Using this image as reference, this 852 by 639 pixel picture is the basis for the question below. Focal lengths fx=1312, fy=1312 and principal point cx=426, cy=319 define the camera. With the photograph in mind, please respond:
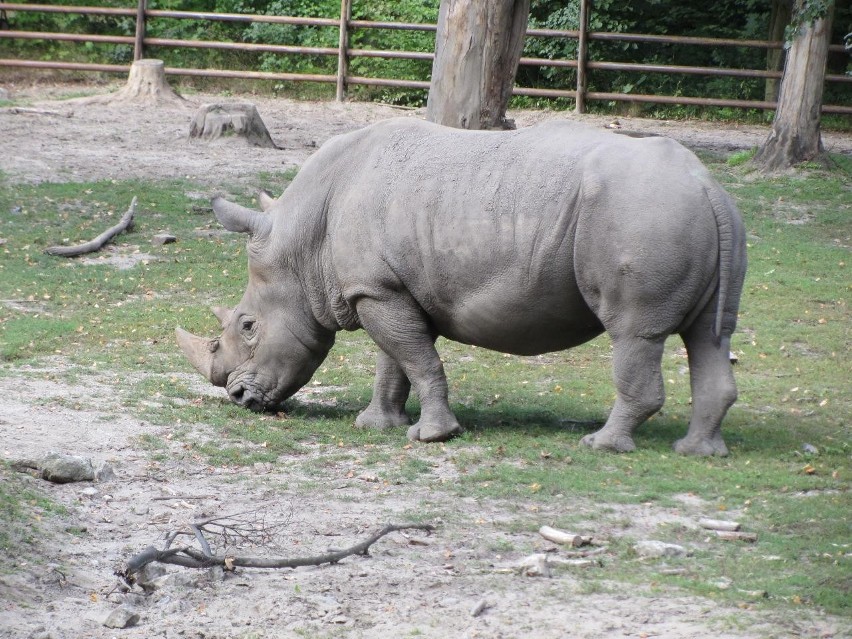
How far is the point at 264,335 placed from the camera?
869 cm

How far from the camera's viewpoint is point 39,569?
5.68 metres

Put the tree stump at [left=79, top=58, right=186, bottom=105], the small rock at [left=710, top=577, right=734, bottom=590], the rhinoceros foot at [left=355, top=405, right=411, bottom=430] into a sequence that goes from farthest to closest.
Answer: the tree stump at [left=79, top=58, right=186, bottom=105], the rhinoceros foot at [left=355, top=405, right=411, bottom=430], the small rock at [left=710, top=577, right=734, bottom=590]

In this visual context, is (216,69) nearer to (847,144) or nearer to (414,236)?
(847,144)

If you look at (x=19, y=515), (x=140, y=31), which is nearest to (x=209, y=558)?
(x=19, y=515)

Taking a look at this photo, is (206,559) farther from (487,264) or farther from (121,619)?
(487,264)

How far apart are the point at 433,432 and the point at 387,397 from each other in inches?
23.4

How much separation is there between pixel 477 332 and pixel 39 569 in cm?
326

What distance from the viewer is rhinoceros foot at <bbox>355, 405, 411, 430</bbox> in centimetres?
860

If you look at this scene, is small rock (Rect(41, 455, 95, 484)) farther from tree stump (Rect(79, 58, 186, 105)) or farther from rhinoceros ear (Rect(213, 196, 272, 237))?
tree stump (Rect(79, 58, 186, 105))

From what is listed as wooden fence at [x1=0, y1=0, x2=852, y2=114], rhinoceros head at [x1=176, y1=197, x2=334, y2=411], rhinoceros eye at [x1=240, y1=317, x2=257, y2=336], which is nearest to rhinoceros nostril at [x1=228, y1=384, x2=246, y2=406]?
rhinoceros head at [x1=176, y1=197, x2=334, y2=411]

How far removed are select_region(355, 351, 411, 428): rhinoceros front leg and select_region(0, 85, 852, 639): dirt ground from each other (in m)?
0.81

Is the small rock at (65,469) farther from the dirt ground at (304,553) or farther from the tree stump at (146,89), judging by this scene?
the tree stump at (146,89)

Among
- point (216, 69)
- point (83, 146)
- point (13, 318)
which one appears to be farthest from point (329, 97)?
point (13, 318)

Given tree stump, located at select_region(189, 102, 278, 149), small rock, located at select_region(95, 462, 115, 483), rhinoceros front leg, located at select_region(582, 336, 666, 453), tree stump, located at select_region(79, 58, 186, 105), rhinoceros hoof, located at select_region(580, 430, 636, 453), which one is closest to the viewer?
small rock, located at select_region(95, 462, 115, 483)
